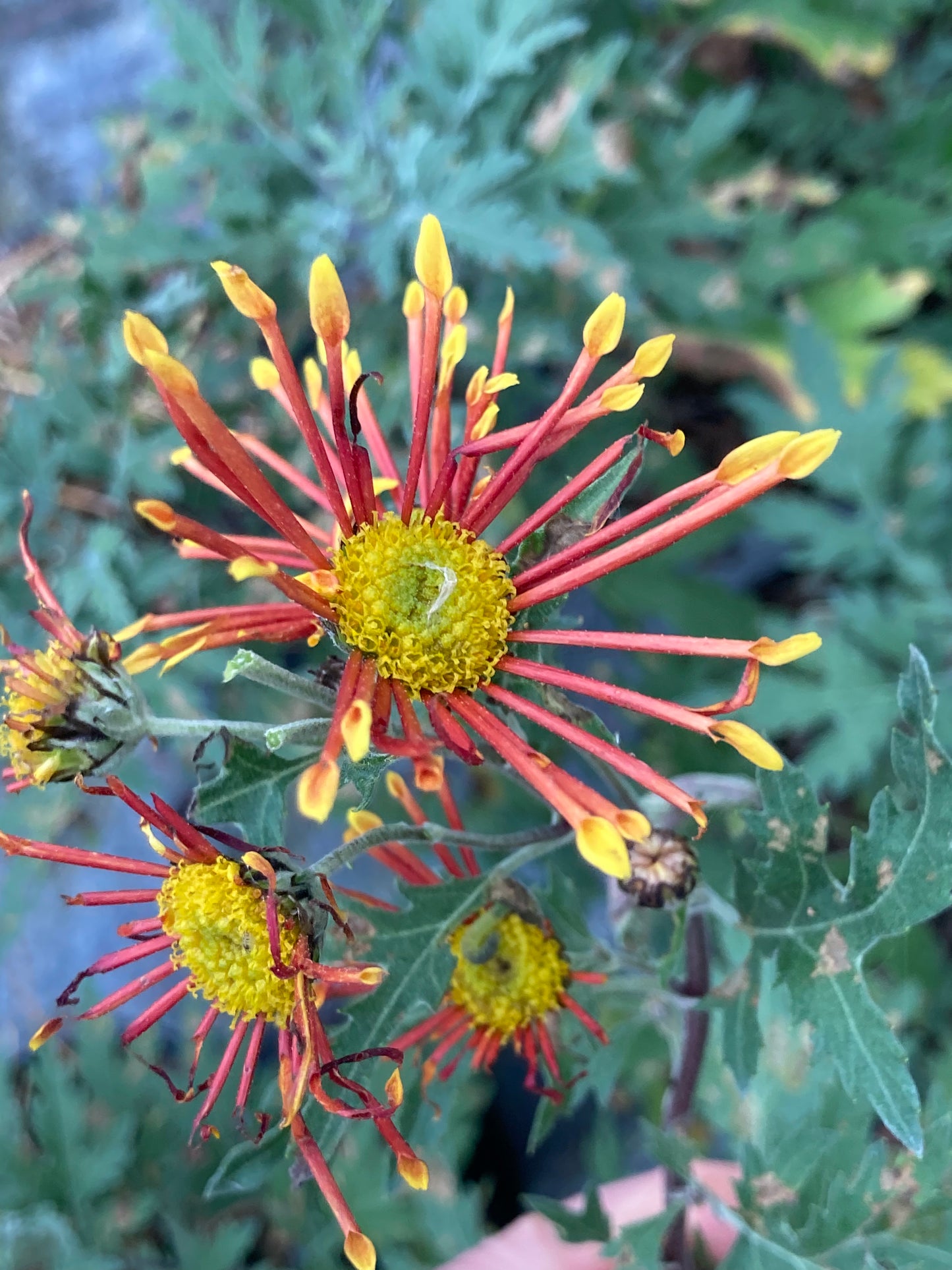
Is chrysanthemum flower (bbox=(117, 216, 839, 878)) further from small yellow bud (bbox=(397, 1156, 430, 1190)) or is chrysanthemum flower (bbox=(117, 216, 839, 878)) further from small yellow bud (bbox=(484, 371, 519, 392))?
small yellow bud (bbox=(397, 1156, 430, 1190))

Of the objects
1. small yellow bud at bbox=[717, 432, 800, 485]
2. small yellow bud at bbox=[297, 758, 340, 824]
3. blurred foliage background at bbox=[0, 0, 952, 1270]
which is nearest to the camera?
small yellow bud at bbox=[297, 758, 340, 824]

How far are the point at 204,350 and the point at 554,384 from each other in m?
0.57

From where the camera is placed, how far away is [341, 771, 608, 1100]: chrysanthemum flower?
29.5 inches

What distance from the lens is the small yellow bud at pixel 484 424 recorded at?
627mm

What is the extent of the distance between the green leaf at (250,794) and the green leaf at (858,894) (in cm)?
31

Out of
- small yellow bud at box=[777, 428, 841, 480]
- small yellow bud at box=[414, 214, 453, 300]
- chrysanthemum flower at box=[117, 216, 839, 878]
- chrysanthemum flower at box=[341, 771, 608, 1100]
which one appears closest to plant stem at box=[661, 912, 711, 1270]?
chrysanthemum flower at box=[341, 771, 608, 1100]

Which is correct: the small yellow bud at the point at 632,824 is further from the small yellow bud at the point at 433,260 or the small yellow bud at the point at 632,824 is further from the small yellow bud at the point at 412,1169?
the small yellow bud at the point at 433,260

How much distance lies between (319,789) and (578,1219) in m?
0.68

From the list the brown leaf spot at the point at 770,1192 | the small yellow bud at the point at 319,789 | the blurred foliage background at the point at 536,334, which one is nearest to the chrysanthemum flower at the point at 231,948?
the small yellow bud at the point at 319,789

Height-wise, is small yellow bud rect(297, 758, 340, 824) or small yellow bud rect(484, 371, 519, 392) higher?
small yellow bud rect(484, 371, 519, 392)

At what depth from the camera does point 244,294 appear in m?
0.56

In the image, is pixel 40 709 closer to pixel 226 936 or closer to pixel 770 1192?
pixel 226 936

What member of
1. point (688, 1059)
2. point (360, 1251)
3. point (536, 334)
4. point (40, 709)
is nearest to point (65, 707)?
point (40, 709)

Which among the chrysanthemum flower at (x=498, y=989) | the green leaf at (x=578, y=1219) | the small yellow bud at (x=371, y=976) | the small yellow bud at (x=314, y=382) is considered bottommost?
the green leaf at (x=578, y=1219)
